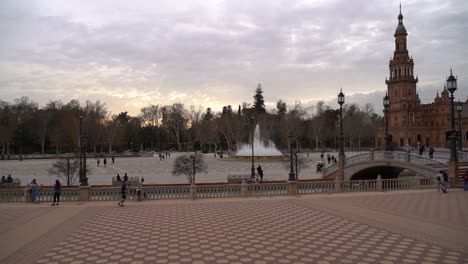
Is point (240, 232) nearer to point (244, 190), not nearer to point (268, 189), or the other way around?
point (244, 190)

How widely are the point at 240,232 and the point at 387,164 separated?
72.8ft

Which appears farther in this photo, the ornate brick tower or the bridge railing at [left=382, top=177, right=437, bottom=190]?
the ornate brick tower

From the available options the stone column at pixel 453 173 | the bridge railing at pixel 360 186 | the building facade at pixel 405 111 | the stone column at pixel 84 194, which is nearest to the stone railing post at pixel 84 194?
the stone column at pixel 84 194

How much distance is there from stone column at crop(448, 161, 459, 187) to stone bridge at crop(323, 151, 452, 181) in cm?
160

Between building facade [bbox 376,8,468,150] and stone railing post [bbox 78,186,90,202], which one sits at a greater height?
building facade [bbox 376,8,468,150]

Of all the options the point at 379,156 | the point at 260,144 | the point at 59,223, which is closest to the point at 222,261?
the point at 59,223

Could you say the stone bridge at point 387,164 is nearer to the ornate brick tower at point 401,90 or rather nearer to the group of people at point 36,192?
the group of people at point 36,192

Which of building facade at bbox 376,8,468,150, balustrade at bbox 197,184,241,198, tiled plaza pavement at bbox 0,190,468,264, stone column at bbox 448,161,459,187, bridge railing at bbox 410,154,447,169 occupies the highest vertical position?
building facade at bbox 376,8,468,150

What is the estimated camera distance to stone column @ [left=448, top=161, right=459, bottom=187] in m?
24.4

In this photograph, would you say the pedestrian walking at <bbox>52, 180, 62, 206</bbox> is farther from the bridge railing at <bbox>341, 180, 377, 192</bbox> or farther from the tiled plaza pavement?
the bridge railing at <bbox>341, 180, 377, 192</bbox>

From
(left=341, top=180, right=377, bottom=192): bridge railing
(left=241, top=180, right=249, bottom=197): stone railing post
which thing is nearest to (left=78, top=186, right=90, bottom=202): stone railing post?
(left=241, top=180, right=249, bottom=197): stone railing post

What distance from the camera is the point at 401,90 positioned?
91.8 m

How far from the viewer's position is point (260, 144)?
7444cm

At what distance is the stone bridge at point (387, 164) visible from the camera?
27.5 m
